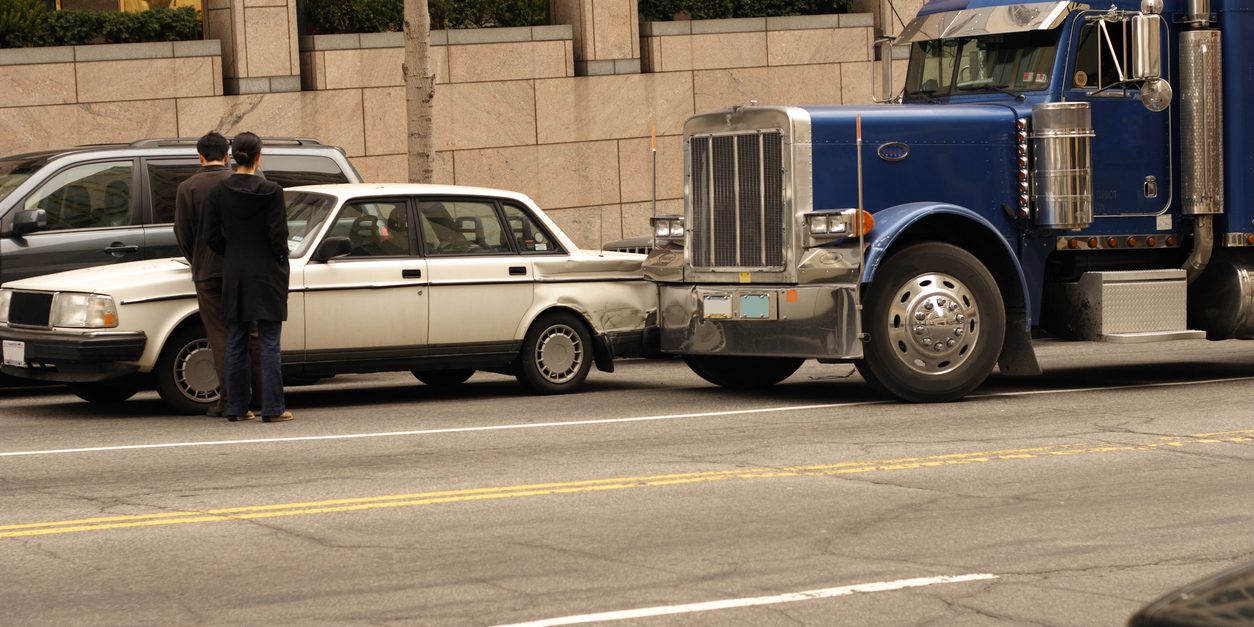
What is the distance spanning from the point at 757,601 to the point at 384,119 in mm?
17969

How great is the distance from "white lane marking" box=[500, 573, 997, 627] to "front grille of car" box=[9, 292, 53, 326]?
695cm

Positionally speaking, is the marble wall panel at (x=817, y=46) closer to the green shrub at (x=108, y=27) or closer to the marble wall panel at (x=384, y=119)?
the marble wall panel at (x=384, y=119)

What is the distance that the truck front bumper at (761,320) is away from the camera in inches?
466

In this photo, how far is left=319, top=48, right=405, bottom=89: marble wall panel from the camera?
23094 mm

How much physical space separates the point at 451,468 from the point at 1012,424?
12.5 feet

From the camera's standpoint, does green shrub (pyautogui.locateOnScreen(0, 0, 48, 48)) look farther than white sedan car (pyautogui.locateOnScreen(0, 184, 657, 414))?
Yes

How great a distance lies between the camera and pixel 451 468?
9.49m

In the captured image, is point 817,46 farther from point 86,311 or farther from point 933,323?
point 86,311

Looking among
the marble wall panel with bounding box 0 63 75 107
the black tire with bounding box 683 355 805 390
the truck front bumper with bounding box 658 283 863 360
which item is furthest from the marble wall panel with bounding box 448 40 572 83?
the truck front bumper with bounding box 658 283 863 360

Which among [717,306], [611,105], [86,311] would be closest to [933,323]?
[717,306]

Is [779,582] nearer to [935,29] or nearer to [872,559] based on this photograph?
[872,559]

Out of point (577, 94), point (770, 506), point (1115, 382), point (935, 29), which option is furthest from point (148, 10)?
point (770, 506)

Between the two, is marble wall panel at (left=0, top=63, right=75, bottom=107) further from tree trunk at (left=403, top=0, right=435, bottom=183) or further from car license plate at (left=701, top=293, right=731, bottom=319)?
car license plate at (left=701, top=293, right=731, bottom=319)

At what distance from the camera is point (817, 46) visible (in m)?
26.3
